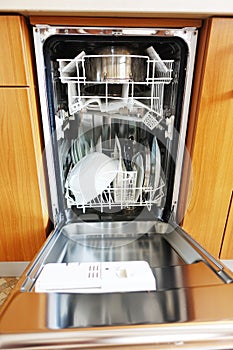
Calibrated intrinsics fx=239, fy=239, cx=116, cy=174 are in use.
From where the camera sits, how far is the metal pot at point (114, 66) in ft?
2.53

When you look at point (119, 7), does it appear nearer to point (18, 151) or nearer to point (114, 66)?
point (114, 66)

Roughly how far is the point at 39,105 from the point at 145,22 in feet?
1.36

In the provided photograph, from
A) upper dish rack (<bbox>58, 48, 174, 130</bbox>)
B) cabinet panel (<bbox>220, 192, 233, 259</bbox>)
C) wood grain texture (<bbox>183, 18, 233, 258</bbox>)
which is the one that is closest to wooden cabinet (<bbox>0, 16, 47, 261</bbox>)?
upper dish rack (<bbox>58, 48, 174, 130</bbox>)

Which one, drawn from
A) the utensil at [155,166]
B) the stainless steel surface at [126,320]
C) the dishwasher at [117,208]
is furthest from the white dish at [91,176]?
the stainless steel surface at [126,320]

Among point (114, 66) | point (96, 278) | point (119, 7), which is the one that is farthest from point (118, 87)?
point (96, 278)

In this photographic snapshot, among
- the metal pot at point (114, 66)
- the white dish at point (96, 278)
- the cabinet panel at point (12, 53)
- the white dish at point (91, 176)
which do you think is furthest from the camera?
the white dish at point (91, 176)

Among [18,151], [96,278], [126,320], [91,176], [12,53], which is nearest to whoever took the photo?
[126,320]

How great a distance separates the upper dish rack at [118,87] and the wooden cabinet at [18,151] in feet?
0.40

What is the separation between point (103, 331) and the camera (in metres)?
0.44

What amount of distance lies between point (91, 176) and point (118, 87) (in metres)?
0.35

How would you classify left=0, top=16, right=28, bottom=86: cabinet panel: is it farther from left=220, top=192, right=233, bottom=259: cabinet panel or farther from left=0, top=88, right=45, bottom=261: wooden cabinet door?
left=220, top=192, right=233, bottom=259: cabinet panel

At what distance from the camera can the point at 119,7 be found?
0.63 m

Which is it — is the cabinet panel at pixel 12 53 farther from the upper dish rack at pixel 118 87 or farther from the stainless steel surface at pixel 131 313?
the stainless steel surface at pixel 131 313

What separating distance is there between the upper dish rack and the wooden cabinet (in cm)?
12
